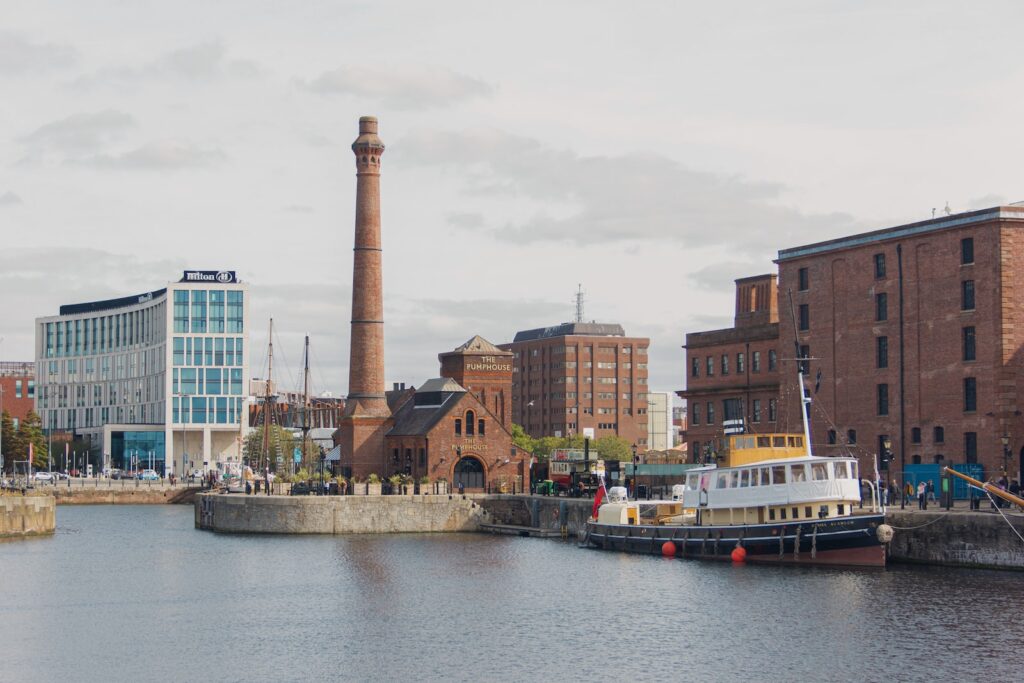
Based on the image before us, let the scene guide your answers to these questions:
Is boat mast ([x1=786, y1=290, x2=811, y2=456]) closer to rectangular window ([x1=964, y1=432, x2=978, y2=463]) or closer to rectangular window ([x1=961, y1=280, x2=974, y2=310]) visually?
rectangular window ([x1=964, y1=432, x2=978, y2=463])

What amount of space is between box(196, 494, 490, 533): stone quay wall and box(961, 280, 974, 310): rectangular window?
37858 millimetres

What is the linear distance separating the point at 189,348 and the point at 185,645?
5963 inches

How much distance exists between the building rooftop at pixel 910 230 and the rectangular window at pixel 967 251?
1.09m

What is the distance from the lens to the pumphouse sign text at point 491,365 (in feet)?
400

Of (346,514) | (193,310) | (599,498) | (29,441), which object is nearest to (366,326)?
(346,514)

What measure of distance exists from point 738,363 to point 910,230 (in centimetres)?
2377

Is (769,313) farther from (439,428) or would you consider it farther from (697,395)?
(439,428)

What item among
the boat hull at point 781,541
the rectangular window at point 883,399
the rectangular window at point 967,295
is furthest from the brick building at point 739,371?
the boat hull at point 781,541

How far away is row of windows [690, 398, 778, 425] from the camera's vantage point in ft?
347

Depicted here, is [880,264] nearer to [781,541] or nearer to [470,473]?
[781,541]

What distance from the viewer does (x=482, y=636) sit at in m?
53.6

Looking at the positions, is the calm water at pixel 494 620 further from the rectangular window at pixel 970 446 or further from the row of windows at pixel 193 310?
the row of windows at pixel 193 310

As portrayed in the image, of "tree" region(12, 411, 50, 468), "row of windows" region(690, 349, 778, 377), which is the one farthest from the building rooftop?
"tree" region(12, 411, 50, 468)

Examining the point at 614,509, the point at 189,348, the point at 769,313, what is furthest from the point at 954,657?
the point at 189,348
